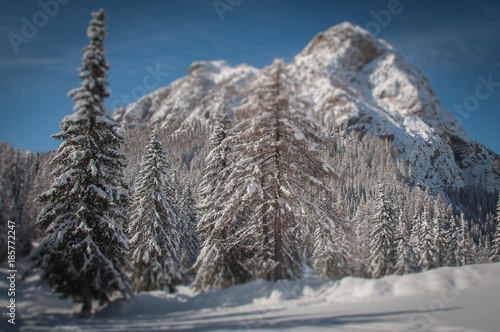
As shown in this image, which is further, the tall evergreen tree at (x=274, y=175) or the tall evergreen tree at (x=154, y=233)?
the tall evergreen tree at (x=154, y=233)

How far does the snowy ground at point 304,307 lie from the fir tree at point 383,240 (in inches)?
688

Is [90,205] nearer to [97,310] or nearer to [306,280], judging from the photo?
[97,310]

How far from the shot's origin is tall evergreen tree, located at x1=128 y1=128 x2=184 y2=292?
16531 millimetres

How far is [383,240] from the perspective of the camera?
87.6 feet

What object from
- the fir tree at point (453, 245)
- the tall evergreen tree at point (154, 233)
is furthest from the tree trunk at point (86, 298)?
the fir tree at point (453, 245)

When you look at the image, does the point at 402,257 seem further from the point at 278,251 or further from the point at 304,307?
the point at 304,307

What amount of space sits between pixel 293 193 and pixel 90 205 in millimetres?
7808

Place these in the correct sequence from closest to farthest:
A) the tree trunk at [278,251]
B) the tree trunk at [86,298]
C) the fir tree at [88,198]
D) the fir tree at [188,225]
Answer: the tree trunk at [86,298], the fir tree at [88,198], the tree trunk at [278,251], the fir tree at [188,225]

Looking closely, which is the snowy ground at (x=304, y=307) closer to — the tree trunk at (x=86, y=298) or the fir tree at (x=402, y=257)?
the tree trunk at (x=86, y=298)

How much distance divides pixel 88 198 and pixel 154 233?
284 inches

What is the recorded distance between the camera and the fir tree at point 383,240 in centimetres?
2633

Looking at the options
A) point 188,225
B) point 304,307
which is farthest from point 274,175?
point 188,225

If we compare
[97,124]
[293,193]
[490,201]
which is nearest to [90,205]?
[97,124]

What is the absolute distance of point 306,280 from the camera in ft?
32.8
